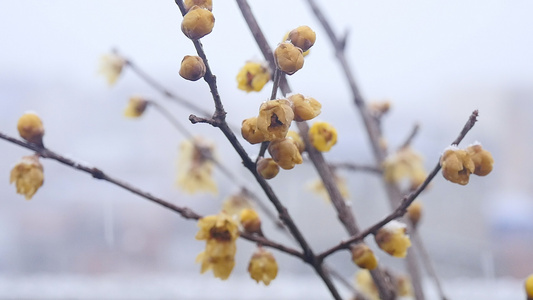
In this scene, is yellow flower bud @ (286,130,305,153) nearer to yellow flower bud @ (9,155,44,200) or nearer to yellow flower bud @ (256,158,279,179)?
yellow flower bud @ (256,158,279,179)

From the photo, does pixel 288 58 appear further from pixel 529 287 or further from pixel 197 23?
pixel 529 287

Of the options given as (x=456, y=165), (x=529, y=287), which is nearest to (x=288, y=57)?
(x=456, y=165)

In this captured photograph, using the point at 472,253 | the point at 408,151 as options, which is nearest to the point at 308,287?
the point at 408,151

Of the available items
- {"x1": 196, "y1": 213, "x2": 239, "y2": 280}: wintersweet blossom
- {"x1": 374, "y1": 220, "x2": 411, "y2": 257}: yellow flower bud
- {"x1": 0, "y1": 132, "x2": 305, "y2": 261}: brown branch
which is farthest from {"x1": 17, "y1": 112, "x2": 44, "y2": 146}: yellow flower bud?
{"x1": 374, "y1": 220, "x2": 411, "y2": 257}: yellow flower bud

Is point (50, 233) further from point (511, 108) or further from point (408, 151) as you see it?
point (511, 108)

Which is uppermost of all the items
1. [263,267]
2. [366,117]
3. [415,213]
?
[366,117]

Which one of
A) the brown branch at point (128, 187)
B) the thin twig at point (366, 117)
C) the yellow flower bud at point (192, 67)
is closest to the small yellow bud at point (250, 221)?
the brown branch at point (128, 187)
